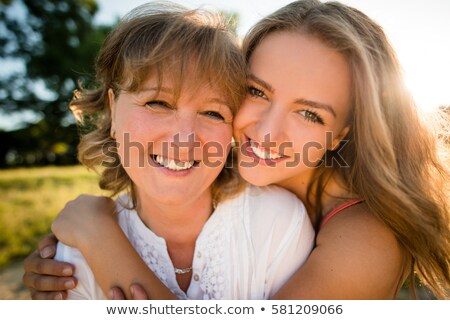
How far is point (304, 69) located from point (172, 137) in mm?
727

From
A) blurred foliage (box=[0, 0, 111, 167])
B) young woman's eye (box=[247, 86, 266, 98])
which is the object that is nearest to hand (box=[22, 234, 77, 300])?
young woman's eye (box=[247, 86, 266, 98])

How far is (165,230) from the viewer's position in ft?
7.23

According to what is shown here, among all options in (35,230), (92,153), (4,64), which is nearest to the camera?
(92,153)

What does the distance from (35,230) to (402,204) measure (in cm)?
388

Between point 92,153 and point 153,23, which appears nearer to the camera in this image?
point 153,23

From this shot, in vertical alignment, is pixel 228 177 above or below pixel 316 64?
below

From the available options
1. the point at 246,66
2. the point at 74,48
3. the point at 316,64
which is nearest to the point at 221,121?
the point at 246,66

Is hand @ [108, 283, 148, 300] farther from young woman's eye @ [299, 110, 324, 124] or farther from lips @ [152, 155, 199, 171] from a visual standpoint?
young woman's eye @ [299, 110, 324, 124]

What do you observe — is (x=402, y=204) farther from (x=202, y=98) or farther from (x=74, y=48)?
(x=74, y=48)

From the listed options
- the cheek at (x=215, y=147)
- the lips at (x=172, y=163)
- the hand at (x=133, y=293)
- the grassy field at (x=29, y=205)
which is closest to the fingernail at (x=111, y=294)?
the hand at (x=133, y=293)

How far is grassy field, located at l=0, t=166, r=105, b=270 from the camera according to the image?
4.00 meters

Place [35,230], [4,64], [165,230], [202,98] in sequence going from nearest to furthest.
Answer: [202,98] → [165,230] → [35,230] → [4,64]

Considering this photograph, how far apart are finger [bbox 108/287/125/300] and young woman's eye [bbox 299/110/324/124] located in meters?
1.25

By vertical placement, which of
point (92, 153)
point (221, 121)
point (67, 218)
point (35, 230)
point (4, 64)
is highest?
point (221, 121)
